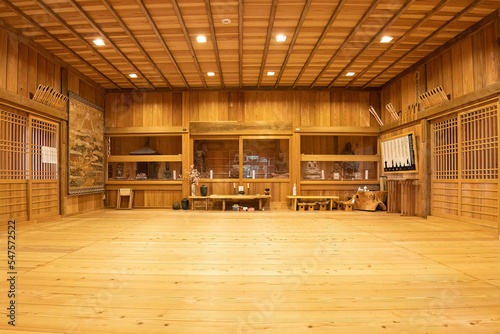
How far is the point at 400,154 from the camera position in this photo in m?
6.98

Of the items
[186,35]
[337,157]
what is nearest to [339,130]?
[337,157]

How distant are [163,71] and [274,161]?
12.4ft

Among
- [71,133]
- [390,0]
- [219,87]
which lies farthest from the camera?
[219,87]

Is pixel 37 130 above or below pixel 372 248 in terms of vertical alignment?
above

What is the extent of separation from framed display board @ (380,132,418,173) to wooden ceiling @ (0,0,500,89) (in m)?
1.65

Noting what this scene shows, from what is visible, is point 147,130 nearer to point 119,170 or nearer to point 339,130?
point 119,170

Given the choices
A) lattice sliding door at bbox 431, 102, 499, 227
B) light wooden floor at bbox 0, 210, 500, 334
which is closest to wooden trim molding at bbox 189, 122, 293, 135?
lattice sliding door at bbox 431, 102, 499, 227

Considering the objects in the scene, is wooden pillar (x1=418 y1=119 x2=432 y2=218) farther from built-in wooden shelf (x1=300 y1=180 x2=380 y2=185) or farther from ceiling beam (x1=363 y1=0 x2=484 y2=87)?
built-in wooden shelf (x1=300 y1=180 x2=380 y2=185)

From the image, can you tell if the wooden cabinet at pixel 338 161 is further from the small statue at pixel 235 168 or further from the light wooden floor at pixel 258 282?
the light wooden floor at pixel 258 282

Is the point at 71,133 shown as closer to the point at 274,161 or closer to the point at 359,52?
the point at 274,161

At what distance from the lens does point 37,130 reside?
18.9 feet

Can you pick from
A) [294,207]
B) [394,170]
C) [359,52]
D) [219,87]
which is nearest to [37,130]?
[219,87]

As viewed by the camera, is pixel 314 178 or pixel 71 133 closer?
pixel 71 133

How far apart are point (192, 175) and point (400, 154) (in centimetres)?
529
